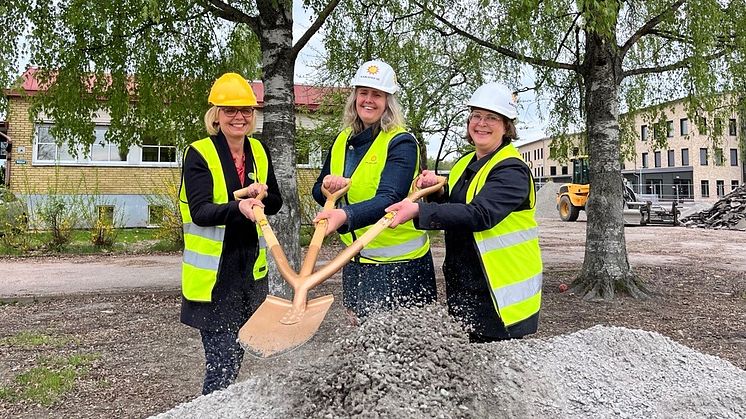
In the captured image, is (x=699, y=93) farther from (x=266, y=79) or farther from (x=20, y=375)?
(x=20, y=375)

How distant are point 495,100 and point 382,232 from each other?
654 mm

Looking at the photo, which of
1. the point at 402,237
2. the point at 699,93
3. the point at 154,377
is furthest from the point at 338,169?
the point at 699,93

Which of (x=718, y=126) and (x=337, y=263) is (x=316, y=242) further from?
(x=718, y=126)

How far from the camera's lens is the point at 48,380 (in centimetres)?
345

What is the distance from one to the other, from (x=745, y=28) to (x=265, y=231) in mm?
6114

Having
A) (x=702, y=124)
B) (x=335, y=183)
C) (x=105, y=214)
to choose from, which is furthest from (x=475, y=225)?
(x=105, y=214)

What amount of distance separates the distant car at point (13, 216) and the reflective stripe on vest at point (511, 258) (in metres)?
11.2

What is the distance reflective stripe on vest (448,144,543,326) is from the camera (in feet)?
6.31

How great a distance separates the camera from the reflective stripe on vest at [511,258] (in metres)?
1.92

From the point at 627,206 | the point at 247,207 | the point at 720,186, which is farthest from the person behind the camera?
the point at 720,186

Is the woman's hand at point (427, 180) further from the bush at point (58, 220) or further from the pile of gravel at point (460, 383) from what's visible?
the bush at point (58, 220)

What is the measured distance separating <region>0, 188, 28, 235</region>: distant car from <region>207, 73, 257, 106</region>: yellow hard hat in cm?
1032

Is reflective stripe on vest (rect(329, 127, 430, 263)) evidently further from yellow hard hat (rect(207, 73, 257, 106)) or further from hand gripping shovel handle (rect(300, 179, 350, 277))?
yellow hard hat (rect(207, 73, 257, 106))

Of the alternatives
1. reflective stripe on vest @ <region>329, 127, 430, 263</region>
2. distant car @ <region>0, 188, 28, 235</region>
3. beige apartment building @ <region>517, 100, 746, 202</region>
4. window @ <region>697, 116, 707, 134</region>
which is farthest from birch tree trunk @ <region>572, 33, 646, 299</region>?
beige apartment building @ <region>517, 100, 746, 202</region>
